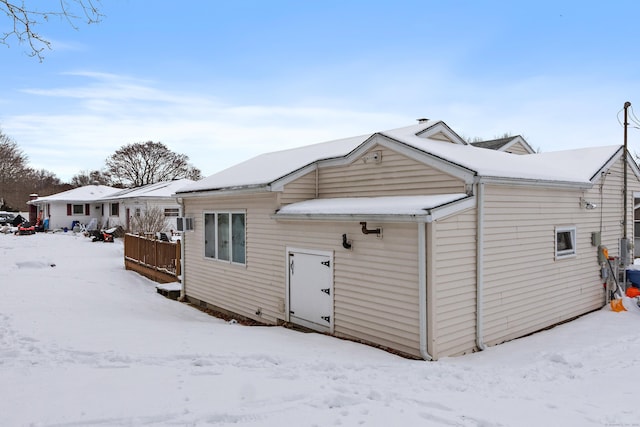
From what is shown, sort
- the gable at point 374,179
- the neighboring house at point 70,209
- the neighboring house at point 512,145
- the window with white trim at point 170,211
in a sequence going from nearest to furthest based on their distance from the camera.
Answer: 1. the gable at point 374,179
2. the neighboring house at point 512,145
3. the window with white trim at point 170,211
4. the neighboring house at point 70,209

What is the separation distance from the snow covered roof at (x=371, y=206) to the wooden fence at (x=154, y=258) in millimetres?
6613

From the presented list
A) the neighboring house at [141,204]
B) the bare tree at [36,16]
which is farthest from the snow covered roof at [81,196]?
the bare tree at [36,16]

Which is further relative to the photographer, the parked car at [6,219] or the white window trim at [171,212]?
the parked car at [6,219]

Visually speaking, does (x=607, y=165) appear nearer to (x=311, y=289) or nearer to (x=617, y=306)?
(x=617, y=306)

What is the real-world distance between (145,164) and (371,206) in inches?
1932

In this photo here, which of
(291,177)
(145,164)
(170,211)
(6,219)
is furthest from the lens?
(145,164)

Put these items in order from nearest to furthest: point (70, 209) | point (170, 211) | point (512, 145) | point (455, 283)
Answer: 1. point (455, 283)
2. point (512, 145)
3. point (170, 211)
4. point (70, 209)

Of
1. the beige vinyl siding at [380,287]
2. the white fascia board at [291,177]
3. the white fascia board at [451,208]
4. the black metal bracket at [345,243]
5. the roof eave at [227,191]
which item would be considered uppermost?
the white fascia board at [291,177]

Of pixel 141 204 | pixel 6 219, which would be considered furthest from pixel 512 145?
pixel 6 219

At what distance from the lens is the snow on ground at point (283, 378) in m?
3.91

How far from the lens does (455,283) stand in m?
6.59

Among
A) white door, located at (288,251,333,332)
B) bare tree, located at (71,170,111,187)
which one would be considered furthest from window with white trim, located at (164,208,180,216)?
bare tree, located at (71,170,111,187)

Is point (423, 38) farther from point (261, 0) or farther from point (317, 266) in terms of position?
point (317, 266)

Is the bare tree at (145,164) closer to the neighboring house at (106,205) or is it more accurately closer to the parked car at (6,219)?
the parked car at (6,219)
